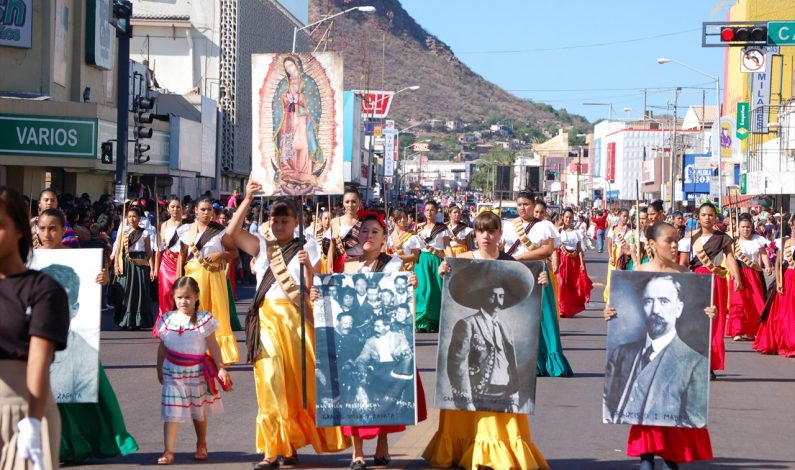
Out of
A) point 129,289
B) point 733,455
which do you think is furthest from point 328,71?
point 129,289

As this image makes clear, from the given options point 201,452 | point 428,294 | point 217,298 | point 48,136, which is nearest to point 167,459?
point 201,452

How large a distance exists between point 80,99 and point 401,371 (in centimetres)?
2882

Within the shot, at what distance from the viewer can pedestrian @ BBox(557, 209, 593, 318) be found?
70.9 feet

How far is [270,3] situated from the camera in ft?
233

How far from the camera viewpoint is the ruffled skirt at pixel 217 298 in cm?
1376

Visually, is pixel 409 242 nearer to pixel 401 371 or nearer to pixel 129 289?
pixel 129 289

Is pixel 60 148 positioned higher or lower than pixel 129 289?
higher

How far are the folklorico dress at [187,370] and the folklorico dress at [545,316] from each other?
5194 mm

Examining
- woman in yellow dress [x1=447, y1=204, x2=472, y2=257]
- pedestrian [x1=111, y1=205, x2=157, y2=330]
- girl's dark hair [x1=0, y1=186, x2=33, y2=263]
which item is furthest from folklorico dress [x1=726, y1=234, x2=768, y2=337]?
girl's dark hair [x1=0, y1=186, x2=33, y2=263]

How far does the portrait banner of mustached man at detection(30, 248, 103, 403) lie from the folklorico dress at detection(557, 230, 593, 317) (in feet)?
45.3

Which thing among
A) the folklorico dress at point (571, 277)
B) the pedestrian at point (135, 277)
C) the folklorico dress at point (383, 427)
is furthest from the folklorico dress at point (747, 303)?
the folklorico dress at point (383, 427)

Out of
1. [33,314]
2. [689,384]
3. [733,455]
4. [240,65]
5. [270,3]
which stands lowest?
[733,455]

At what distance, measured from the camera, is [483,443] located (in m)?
7.99

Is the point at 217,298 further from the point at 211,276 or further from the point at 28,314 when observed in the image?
the point at 28,314
